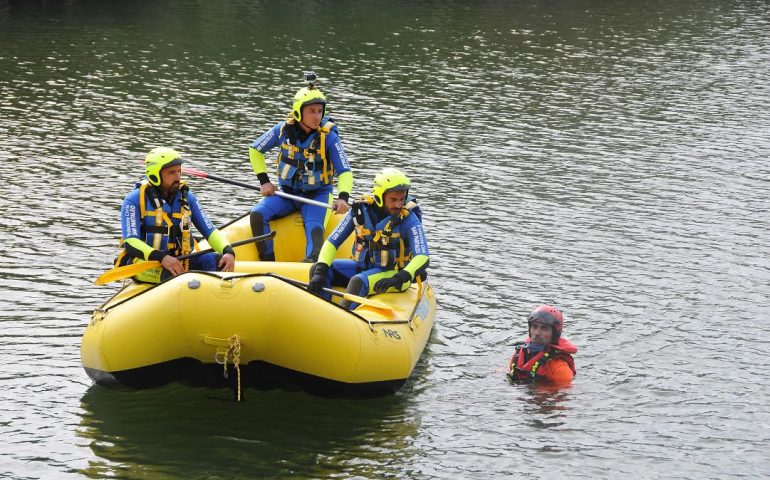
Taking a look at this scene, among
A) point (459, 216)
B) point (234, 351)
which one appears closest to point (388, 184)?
point (234, 351)

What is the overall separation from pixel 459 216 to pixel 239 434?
7.91 metres

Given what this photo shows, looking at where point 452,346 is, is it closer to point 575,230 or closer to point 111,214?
point 575,230

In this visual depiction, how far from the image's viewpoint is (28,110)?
23.5 m

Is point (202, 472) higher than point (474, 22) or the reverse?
the reverse

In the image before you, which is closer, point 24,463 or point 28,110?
point 24,463

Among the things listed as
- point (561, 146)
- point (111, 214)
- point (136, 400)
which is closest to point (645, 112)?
point (561, 146)

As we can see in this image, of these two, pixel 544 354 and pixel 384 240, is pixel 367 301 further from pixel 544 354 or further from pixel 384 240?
pixel 544 354

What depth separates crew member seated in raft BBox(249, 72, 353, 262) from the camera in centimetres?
1311

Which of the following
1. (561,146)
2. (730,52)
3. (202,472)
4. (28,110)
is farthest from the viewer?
(730,52)

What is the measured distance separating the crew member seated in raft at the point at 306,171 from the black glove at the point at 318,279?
180cm

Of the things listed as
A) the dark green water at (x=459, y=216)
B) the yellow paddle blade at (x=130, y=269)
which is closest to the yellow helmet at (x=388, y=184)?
the dark green water at (x=459, y=216)

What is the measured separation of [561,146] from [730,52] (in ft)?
41.0

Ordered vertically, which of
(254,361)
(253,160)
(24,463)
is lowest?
(24,463)

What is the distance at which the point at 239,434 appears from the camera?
33.3ft
